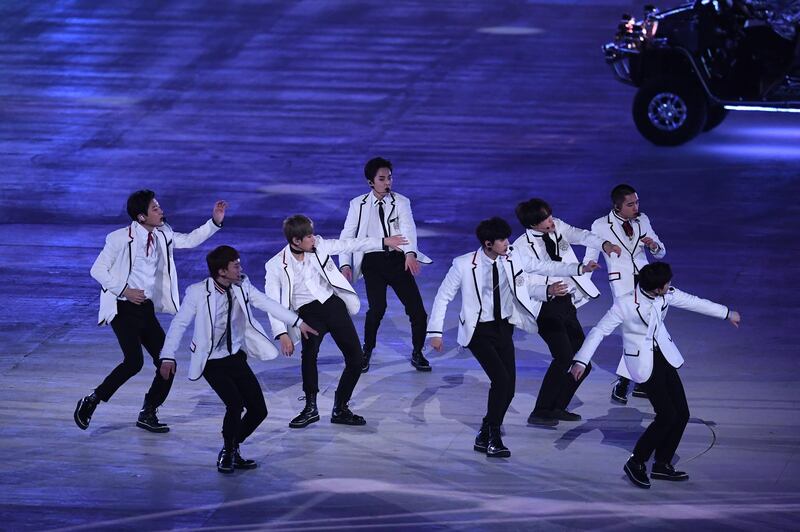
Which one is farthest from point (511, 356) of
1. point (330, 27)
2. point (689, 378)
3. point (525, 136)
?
point (330, 27)

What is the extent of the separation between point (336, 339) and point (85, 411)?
70.1 inches

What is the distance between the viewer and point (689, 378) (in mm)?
11461

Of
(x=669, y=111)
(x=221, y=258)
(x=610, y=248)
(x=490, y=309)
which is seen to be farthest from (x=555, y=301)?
(x=669, y=111)

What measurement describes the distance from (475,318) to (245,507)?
2098mm

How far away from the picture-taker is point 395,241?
1124cm

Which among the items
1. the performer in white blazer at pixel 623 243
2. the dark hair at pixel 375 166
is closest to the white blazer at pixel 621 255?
the performer in white blazer at pixel 623 243

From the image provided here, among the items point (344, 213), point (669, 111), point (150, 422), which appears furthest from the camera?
point (669, 111)

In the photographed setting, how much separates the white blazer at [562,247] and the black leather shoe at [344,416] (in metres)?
1.46

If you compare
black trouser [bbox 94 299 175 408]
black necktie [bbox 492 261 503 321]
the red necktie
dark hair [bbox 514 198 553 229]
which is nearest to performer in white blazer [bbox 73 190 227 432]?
black trouser [bbox 94 299 175 408]

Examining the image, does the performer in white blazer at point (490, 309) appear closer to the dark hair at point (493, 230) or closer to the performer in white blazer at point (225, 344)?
the dark hair at point (493, 230)

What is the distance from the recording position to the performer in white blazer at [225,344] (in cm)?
945

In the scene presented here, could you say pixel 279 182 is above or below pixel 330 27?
below

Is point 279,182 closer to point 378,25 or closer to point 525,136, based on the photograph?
point 525,136

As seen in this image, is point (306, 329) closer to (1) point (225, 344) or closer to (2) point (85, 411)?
(1) point (225, 344)
